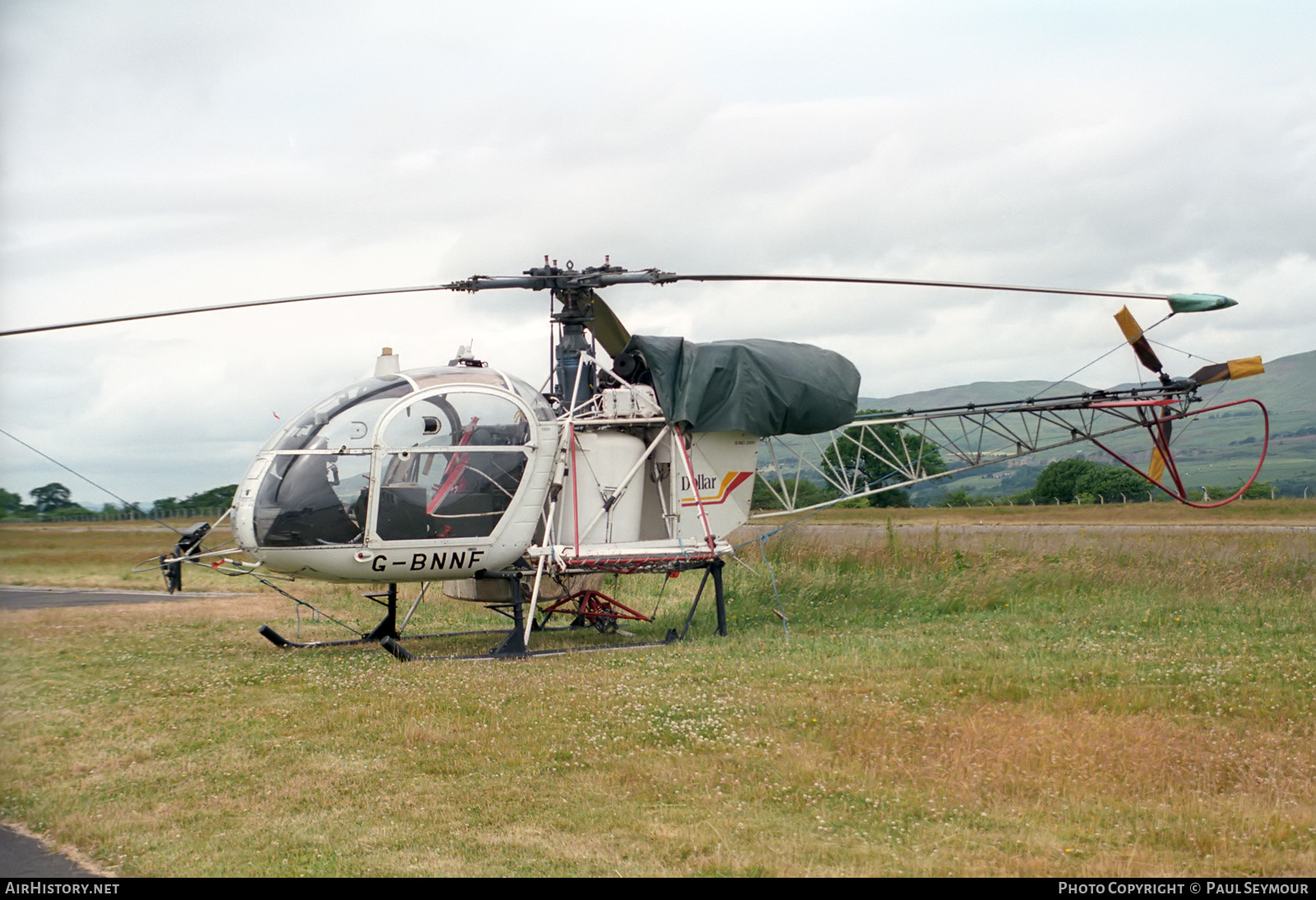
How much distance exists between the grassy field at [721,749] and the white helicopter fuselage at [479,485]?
1376 millimetres

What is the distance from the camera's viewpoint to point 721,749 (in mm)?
8906

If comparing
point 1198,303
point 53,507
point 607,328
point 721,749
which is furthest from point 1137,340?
point 53,507

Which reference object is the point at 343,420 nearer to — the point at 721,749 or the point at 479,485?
the point at 479,485

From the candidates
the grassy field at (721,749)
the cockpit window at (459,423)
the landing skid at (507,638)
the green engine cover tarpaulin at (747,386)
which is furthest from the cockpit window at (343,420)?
the green engine cover tarpaulin at (747,386)

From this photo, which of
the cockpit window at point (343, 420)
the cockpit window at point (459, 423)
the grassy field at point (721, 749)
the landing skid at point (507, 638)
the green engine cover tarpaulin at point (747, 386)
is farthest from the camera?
the green engine cover tarpaulin at point (747, 386)

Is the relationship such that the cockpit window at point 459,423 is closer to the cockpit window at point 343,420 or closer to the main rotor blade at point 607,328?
the cockpit window at point 343,420

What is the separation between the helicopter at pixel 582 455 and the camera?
1279 centimetres

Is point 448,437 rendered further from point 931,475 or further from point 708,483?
point 931,475

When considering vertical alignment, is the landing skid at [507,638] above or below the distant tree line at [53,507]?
below

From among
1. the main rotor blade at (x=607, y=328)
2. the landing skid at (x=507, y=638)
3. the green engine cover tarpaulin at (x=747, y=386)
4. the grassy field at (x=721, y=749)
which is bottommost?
the grassy field at (x=721, y=749)

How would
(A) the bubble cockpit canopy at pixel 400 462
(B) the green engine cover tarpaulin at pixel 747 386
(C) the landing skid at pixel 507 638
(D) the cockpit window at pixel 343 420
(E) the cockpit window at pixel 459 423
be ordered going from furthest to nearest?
(B) the green engine cover tarpaulin at pixel 747 386
(C) the landing skid at pixel 507 638
(E) the cockpit window at pixel 459 423
(D) the cockpit window at pixel 343 420
(A) the bubble cockpit canopy at pixel 400 462

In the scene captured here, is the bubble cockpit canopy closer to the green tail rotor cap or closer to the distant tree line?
the distant tree line

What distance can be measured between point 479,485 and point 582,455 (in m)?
1.68

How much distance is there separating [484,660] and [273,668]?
7.96 feet
